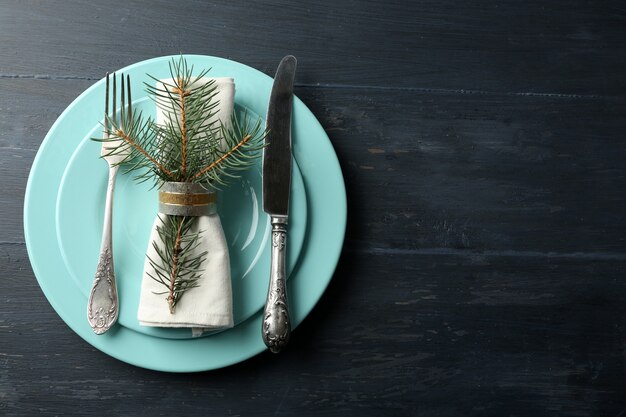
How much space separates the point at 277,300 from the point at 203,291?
8cm

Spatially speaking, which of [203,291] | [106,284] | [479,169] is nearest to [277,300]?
[203,291]

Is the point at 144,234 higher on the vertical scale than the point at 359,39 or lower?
lower

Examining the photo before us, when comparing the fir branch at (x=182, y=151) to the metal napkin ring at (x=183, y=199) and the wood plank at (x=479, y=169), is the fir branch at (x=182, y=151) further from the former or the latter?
the wood plank at (x=479, y=169)

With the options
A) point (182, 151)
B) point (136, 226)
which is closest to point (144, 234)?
point (136, 226)

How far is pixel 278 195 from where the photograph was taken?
679mm

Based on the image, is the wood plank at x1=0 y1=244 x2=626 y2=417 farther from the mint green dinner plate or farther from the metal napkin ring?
the metal napkin ring

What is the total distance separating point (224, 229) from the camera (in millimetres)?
690

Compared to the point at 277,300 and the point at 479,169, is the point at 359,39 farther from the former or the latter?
the point at 277,300

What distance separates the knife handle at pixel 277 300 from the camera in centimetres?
66

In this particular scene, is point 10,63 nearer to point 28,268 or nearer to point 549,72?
point 28,268

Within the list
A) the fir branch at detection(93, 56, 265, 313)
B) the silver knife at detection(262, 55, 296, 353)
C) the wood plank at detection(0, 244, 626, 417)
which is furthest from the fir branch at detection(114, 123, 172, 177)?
the wood plank at detection(0, 244, 626, 417)

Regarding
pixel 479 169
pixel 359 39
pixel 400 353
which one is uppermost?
pixel 359 39

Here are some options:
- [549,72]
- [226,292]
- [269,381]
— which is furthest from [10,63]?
[549,72]

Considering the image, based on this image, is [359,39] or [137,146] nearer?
[137,146]
